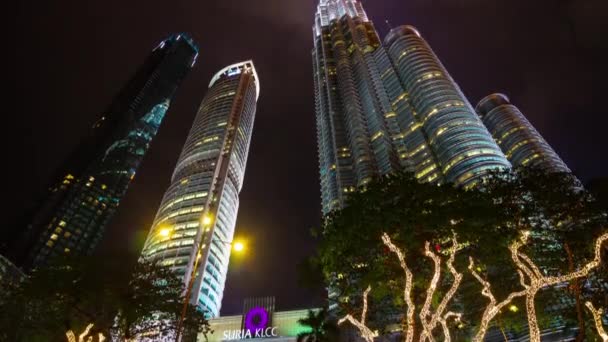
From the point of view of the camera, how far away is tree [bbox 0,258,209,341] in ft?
85.6

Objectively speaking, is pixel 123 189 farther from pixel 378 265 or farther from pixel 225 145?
pixel 378 265

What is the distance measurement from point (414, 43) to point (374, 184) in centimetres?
11545

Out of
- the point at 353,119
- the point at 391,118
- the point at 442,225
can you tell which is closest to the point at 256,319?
the point at 442,225

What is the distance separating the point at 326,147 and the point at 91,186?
107 meters

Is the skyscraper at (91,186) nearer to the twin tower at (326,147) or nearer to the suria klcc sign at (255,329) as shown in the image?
the twin tower at (326,147)

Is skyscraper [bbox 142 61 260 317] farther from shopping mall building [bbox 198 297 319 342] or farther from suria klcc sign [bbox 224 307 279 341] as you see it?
suria klcc sign [bbox 224 307 279 341]

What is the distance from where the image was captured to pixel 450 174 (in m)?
91.6

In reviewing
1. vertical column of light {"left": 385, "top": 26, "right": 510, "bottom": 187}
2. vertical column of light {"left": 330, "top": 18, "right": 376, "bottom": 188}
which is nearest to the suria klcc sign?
vertical column of light {"left": 385, "top": 26, "right": 510, "bottom": 187}

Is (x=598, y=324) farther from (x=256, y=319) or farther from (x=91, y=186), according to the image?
(x=91, y=186)

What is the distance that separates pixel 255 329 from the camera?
53094 mm

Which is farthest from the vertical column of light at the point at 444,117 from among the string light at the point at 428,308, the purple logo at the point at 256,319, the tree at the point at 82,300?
the string light at the point at 428,308

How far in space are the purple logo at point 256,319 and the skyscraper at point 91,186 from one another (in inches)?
4545

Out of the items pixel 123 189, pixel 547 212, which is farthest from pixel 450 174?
pixel 123 189

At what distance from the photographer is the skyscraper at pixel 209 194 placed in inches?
4481
